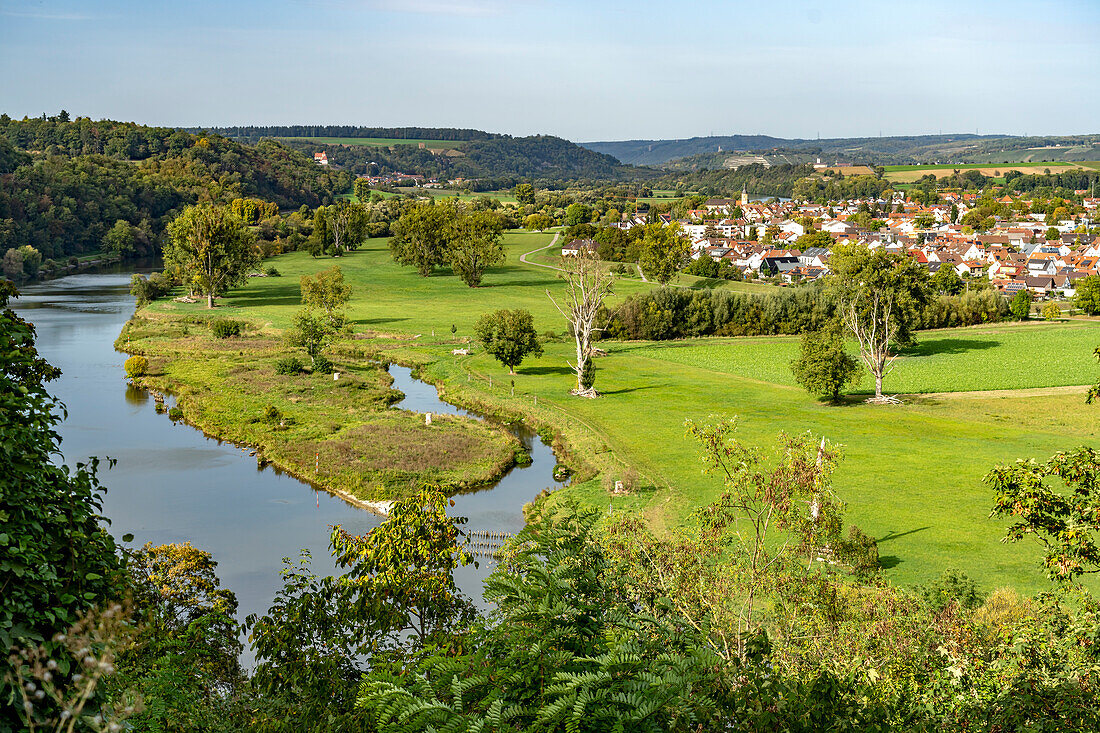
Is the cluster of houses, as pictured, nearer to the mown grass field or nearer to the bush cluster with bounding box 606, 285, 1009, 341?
the bush cluster with bounding box 606, 285, 1009, 341

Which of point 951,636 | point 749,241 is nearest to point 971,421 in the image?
point 951,636

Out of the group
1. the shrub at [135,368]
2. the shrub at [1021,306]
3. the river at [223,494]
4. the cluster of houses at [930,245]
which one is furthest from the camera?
the cluster of houses at [930,245]

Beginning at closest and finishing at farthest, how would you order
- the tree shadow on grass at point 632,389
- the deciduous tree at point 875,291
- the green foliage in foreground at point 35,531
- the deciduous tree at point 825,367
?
the green foliage in foreground at point 35,531 → the deciduous tree at point 825,367 → the tree shadow on grass at point 632,389 → the deciduous tree at point 875,291

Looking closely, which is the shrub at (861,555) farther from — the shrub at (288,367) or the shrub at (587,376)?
the shrub at (288,367)

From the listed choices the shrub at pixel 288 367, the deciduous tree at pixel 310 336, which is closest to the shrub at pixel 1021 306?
the deciduous tree at pixel 310 336

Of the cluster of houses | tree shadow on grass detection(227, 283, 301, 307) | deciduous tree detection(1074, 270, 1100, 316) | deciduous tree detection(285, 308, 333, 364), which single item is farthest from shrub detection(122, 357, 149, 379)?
the cluster of houses

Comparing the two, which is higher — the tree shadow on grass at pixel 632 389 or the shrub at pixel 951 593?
the shrub at pixel 951 593
